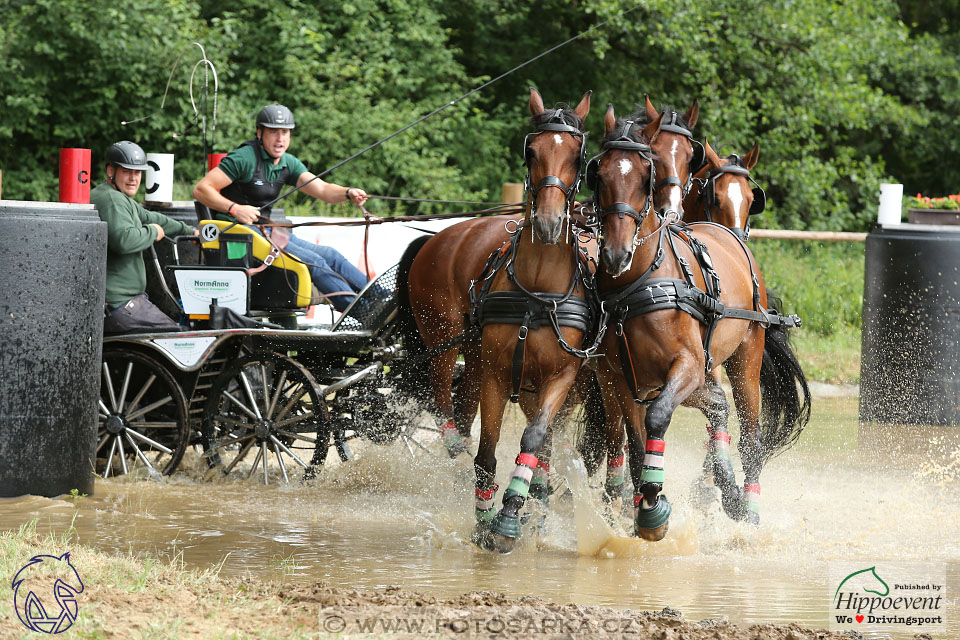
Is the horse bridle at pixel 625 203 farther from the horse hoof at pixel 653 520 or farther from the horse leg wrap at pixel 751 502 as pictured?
the horse leg wrap at pixel 751 502

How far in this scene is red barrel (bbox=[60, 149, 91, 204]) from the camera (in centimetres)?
641

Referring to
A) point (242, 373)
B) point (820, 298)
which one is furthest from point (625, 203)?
point (820, 298)

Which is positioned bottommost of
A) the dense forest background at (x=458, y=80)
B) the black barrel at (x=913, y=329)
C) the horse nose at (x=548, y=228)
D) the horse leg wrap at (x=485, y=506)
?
the horse leg wrap at (x=485, y=506)

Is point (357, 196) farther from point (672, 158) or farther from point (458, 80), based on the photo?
point (458, 80)

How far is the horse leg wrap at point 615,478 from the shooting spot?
598 centimetres

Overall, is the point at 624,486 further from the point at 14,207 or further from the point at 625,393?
the point at 14,207

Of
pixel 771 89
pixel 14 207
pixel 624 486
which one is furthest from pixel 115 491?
pixel 771 89

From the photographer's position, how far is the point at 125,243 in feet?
21.5

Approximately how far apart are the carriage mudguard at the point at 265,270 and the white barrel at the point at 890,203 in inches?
179

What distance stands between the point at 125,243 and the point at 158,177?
3.94 ft

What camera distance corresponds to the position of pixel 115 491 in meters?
6.34

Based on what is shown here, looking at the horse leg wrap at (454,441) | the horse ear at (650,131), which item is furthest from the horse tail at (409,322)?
the horse ear at (650,131)

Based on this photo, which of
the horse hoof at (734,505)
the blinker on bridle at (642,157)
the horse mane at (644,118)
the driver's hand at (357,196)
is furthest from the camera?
the driver's hand at (357,196)

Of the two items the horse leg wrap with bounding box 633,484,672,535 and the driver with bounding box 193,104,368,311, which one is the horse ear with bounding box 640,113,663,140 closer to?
the horse leg wrap with bounding box 633,484,672,535
